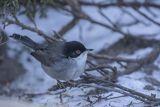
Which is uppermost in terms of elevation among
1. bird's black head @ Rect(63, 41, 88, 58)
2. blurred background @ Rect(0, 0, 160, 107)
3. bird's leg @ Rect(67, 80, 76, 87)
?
blurred background @ Rect(0, 0, 160, 107)

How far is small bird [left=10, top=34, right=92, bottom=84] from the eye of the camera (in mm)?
4461

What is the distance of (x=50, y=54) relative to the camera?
4555mm

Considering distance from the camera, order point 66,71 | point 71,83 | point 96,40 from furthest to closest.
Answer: point 96,40 < point 71,83 < point 66,71

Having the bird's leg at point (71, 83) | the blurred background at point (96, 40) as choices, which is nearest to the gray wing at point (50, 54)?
the bird's leg at point (71, 83)

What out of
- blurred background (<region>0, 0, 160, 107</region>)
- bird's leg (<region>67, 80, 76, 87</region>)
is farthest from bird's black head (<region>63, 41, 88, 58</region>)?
blurred background (<region>0, 0, 160, 107</region>)

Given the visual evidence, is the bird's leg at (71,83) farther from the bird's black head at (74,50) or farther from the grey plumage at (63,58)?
the bird's black head at (74,50)

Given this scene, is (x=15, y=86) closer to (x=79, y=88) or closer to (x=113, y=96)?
(x=79, y=88)

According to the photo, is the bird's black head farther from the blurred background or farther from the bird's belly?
the blurred background

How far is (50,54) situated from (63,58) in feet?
0.41

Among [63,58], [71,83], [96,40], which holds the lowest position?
[71,83]

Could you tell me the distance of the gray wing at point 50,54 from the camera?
14.8 ft

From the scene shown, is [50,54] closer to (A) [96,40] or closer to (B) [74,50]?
(B) [74,50]

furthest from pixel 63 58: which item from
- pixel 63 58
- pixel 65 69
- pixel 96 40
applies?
pixel 96 40

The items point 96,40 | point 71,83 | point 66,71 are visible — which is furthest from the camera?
point 96,40
